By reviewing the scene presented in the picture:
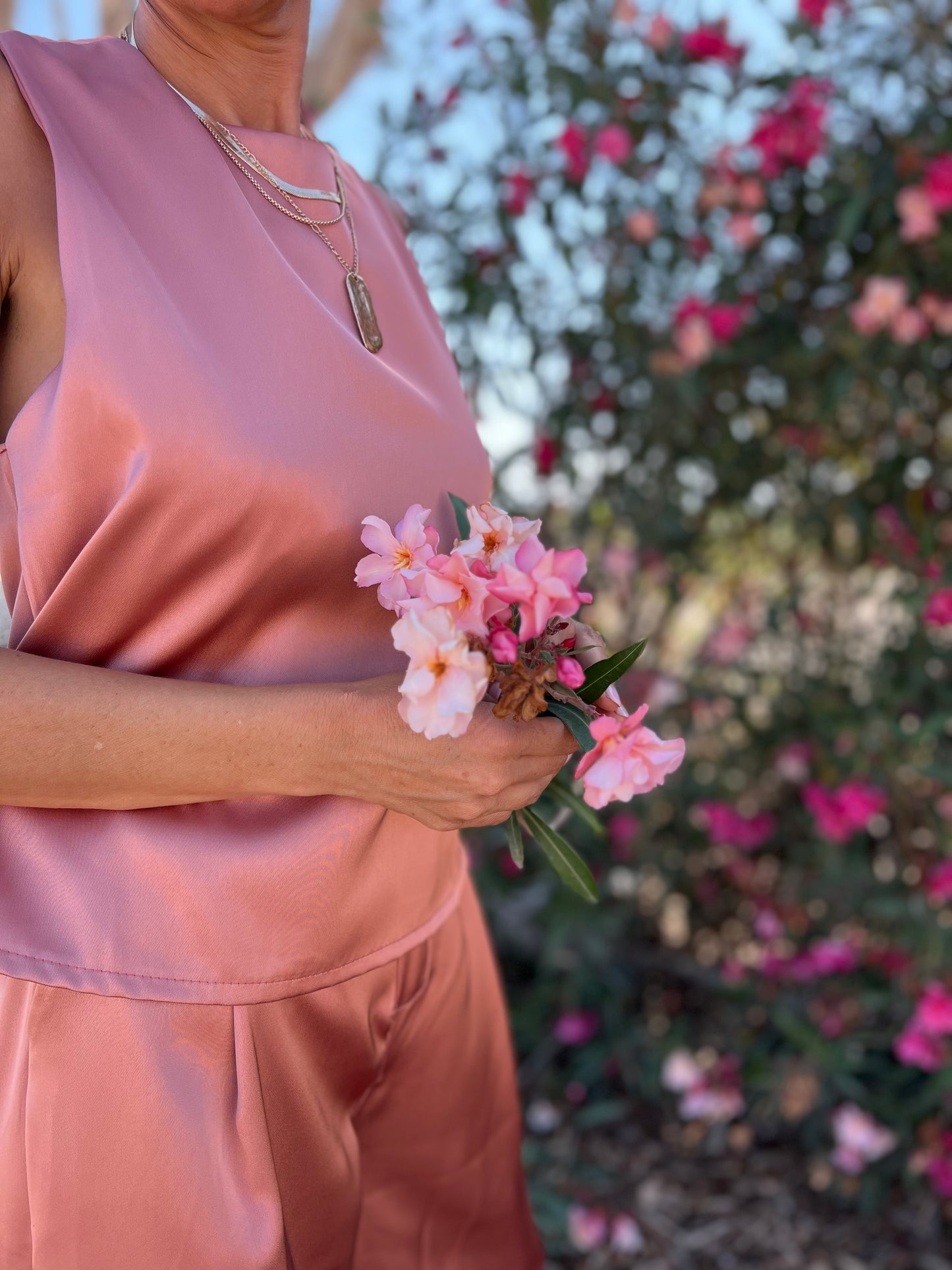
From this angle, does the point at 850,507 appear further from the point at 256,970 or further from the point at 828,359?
the point at 256,970

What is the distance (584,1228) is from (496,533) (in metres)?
1.86

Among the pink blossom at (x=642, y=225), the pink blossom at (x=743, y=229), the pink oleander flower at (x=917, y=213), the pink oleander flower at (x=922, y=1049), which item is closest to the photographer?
the pink oleander flower at (x=917, y=213)

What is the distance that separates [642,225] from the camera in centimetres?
230

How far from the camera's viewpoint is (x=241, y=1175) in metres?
0.83

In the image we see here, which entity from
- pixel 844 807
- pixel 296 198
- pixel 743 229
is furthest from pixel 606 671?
pixel 743 229

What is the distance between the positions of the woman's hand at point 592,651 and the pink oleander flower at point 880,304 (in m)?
1.35

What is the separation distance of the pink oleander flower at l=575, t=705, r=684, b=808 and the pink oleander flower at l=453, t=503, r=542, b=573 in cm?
15

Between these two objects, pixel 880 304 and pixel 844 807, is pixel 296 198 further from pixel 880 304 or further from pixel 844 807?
pixel 844 807

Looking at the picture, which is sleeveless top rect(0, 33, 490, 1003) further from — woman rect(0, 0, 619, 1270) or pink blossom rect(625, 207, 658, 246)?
pink blossom rect(625, 207, 658, 246)

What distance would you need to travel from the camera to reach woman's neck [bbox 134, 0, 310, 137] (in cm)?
95

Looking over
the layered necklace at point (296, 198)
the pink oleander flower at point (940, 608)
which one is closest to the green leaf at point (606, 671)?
the layered necklace at point (296, 198)

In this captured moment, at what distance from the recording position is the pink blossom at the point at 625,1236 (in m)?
2.15

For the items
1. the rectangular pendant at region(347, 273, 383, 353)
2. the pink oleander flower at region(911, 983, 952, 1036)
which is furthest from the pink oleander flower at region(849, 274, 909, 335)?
the rectangular pendant at region(347, 273, 383, 353)

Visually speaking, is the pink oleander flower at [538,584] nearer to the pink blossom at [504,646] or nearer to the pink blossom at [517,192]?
the pink blossom at [504,646]
